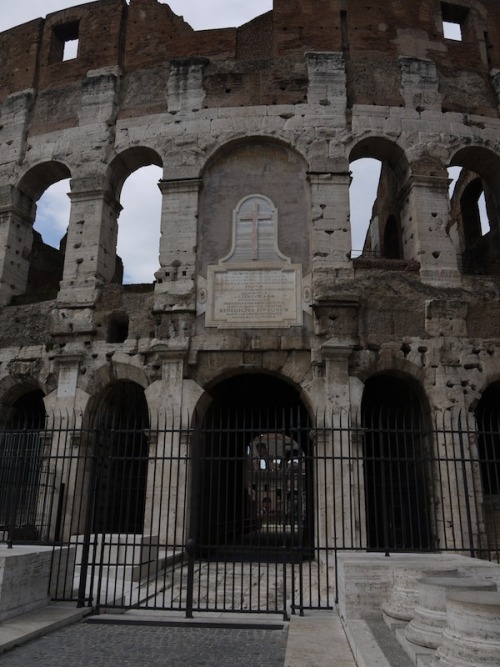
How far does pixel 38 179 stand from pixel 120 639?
1168cm

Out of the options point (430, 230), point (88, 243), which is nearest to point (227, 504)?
point (88, 243)

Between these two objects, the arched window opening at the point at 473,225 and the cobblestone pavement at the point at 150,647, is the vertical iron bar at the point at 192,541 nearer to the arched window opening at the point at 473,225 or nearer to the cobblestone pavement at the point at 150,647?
the cobblestone pavement at the point at 150,647

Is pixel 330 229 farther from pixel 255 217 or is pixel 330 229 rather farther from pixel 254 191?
pixel 254 191

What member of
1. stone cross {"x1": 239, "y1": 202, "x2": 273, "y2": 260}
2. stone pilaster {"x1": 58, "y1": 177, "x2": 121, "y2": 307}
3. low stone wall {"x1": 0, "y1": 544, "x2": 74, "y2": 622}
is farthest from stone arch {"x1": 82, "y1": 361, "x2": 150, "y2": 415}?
low stone wall {"x1": 0, "y1": 544, "x2": 74, "y2": 622}

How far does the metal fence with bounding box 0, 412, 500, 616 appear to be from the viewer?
7098 mm

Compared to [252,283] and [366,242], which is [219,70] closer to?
[252,283]

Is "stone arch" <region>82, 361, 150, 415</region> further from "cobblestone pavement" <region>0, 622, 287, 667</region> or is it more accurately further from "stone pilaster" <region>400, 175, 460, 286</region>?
"stone pilaster" <region>400, 175, 460, 286</region>

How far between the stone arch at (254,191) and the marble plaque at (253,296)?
0.40 metres

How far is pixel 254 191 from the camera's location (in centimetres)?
1270

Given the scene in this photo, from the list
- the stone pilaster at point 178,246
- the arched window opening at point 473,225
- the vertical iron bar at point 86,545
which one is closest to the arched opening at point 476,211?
the arched window opening at point 473,225

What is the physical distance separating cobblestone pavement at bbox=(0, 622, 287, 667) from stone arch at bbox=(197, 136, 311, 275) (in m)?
7.55

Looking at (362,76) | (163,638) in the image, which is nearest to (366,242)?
(362,76)

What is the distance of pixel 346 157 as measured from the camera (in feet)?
41.0

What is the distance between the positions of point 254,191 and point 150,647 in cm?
958
